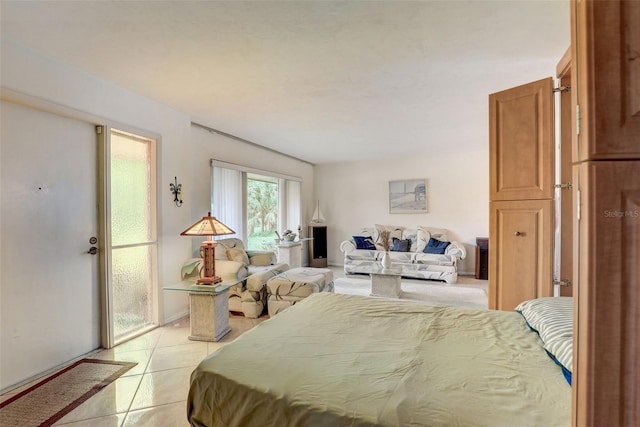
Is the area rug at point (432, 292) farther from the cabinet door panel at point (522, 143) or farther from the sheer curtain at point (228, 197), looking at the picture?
the cabinet door panel at point (522, 143)

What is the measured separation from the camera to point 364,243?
20.1 feet

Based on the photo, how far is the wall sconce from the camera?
136 inches

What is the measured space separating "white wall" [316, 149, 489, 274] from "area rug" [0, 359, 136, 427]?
16.6 ft

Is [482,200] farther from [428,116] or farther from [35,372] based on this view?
[35,372]

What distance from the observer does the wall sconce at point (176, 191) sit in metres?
3.46

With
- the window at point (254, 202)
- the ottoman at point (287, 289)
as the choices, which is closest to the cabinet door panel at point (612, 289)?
the ottoman at point (287, 289)

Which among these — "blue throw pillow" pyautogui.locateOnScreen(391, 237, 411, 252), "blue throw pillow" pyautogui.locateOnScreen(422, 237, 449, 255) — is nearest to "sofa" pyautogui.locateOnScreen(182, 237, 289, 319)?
"blue throw pillow" pyautogui.locateOnScreen(391, 237, 411, 252)

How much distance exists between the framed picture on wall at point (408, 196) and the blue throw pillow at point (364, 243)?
0.89 metres

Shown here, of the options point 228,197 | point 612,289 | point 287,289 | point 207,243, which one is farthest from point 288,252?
point 612,289

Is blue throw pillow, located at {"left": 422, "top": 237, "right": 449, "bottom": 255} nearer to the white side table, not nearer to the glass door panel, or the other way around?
the white side table

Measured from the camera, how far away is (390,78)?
260 cm

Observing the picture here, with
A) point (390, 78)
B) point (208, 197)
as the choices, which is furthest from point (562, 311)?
point (208, 197)

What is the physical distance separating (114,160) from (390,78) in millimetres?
2633

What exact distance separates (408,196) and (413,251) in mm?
1205
